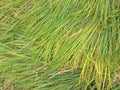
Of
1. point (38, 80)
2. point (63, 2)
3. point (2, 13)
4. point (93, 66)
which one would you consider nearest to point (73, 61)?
point (93, 66)

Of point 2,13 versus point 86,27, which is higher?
point 2,13

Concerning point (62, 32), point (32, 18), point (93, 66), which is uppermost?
point (32, 18)

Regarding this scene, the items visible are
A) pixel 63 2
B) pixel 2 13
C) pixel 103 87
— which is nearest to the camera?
pixel 103 87

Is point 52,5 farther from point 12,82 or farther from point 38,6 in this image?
point 12,82

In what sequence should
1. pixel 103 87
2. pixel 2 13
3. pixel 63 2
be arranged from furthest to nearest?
pixel 2 13 → pixel 63 2 → pixel 103 87

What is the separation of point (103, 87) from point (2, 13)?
73 centimetres

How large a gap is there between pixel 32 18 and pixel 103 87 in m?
0.55

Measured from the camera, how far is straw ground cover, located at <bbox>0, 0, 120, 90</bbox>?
1616 millimetres

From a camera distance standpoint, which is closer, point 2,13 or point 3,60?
point 3,60

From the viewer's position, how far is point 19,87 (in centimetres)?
173

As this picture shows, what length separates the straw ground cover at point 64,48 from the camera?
1.62 meters

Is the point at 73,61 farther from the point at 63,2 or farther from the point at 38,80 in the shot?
the point at 63,2

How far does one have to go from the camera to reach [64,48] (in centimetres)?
166

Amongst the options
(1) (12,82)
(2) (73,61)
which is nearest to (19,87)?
(1) (12,82)
